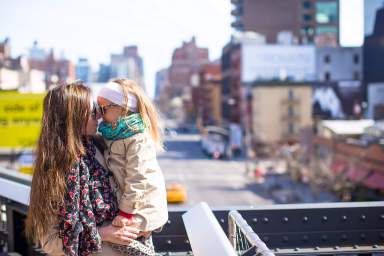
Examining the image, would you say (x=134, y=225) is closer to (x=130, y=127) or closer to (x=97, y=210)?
(x=97, y=210)

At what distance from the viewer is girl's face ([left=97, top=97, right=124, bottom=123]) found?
3217 mm

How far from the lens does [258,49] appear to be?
89.7m

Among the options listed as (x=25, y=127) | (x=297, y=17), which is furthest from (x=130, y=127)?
(x=297, y=17)

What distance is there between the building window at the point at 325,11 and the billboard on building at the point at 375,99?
40.1 meters

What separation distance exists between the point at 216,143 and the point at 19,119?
57943mm

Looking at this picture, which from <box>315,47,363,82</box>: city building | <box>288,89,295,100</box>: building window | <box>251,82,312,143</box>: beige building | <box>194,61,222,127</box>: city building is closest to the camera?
<box>251,82,312,143</box>: beige building

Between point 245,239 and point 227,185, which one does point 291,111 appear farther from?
point 245,239

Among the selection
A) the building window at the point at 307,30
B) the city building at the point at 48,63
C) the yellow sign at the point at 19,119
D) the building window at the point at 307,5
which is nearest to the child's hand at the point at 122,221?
the yellow sign at the point at 19,119

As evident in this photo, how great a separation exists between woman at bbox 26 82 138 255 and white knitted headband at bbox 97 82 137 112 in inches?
3.8

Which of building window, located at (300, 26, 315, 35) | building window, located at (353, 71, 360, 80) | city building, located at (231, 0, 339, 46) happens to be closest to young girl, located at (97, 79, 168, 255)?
building window, located at (353, 71, 360, 80)

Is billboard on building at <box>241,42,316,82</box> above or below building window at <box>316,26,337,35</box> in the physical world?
below

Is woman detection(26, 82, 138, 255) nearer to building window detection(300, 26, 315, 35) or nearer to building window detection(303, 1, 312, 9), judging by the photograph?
building window detection(300, 26, 315, 35)

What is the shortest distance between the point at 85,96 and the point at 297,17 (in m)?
110

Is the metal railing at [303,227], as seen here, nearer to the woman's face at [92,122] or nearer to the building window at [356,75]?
the woman's face at [92,122]
